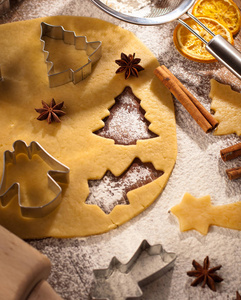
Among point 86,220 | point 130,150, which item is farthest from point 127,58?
point 86,220

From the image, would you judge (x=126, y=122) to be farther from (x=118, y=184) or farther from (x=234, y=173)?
(x=234, y=173)

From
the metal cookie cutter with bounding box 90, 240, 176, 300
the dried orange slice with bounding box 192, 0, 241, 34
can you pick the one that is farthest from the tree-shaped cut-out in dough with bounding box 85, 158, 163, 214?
the dried orange slice with bounding box 192, 0, 241, 34

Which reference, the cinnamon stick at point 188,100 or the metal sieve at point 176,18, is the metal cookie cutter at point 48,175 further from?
the metal sieve at point 176,18

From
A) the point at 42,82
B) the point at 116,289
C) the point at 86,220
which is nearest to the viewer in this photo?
the point at 116,289

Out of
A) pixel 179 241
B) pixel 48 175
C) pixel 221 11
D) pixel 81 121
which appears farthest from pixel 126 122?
pixel 221 11

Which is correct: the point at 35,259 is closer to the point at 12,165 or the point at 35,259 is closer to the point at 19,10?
the point at 12,165

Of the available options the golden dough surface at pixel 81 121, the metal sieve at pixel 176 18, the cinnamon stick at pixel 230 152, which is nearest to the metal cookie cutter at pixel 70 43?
the golden dough surface at pixel 81 121

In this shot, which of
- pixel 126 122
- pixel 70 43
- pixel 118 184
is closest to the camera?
pixel 118 184
